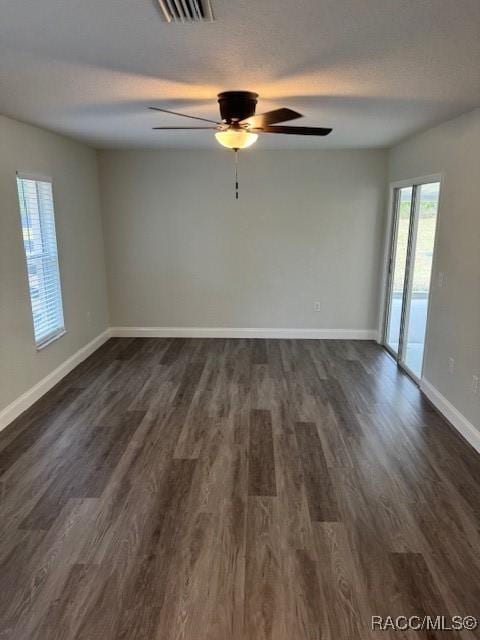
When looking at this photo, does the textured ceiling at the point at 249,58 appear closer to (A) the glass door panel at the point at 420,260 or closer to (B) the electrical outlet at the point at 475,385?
(A) the glass door panel at the point at 420,260

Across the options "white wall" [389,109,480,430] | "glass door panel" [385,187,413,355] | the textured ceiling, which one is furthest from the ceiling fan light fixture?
"glass door panel" [385,187,413,355]

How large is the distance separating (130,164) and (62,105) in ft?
8.57

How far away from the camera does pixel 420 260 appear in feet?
15.5

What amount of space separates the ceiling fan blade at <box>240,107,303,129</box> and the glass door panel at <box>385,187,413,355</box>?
105 inches

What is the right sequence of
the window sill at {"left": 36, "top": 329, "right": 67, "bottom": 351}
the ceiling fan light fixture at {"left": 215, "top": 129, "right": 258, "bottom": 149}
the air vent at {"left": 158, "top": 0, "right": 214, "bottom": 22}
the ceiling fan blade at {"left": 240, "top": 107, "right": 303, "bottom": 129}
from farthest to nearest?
the window sill at {"left": 36, "top": 329, "right": 67, "bottom": 351} → the ceiling fan light fixture at {"left": 215, "top": 129, "right": 258, "bottom": 149} → the ceiling fan blade at {"left": 240, "top": 107, "right": 303, "bottom": 129} → the air vent at {"left": 158, "top": 0, "right": 214, "bottom": 22}

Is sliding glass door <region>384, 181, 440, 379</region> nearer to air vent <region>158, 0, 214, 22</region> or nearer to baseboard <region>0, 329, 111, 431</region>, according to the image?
air vent <region>158, 0, 214, 22</region>

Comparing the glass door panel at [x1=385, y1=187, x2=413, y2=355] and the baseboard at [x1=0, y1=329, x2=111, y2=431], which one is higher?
the glass door panel at [x1=385, y1=187, x2=413, y2=355]

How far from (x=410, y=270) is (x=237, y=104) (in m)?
3.05

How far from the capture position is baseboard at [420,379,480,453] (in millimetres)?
3316

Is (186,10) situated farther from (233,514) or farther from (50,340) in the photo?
(50,340)

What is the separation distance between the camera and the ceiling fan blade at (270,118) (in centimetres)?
263

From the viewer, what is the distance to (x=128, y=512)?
8.56ft

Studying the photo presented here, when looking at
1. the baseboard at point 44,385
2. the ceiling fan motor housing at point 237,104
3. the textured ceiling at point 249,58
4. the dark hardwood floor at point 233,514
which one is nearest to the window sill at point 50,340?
the baseboard at point 44,385

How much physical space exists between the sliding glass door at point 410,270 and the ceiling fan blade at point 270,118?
2.12 meters
